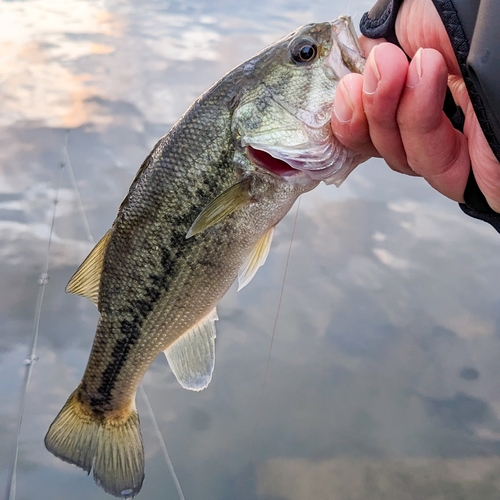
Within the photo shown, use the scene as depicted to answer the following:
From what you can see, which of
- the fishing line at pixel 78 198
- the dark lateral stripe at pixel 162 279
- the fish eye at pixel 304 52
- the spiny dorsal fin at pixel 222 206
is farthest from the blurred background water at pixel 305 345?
the fish eye at pixel 304 52

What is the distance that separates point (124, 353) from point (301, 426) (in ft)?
3.81

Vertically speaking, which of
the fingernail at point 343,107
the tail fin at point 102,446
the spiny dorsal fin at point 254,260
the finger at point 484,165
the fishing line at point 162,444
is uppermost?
the fingernail at point 343,107

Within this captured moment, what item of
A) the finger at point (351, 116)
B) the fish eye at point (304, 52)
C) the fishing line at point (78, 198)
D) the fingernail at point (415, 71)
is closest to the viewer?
the fingernail at point (415, 71)

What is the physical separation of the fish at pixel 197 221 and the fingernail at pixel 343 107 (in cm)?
10

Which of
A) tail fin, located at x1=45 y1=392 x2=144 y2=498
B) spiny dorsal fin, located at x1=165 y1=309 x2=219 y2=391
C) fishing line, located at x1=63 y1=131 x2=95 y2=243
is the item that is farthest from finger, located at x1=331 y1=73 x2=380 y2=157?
fishing line, located at x1=63 y1=131 x2=95 y2=243

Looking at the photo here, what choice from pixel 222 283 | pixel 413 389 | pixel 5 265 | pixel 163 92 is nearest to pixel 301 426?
pixel 413 389

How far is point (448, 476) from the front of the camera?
229 cm

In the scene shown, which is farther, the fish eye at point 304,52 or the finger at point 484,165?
the fish eye at point 304,52

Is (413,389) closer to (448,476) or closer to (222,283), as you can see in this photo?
(448,476)

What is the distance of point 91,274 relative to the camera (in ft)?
5.06

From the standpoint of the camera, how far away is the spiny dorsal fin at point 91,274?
1.52 metres

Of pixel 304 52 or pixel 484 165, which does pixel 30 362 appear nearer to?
pixel 304 52

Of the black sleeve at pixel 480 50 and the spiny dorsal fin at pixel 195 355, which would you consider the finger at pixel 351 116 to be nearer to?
the black sleeve at pixel 480 50

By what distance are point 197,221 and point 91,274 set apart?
42 centimetres
